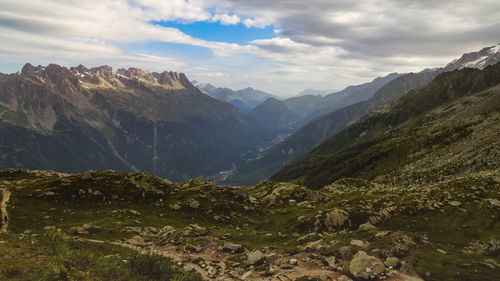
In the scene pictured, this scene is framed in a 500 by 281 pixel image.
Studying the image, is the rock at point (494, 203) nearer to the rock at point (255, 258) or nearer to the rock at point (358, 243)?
the rock at point (358, 243)

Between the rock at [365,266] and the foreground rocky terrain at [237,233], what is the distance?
79 mm

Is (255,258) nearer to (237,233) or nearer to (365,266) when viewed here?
(365,266)

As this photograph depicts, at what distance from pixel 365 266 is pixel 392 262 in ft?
8.68

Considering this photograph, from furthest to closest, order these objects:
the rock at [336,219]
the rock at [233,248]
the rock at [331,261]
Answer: the rock at [336,219], the rock at [233,248], the rock at [331,261]

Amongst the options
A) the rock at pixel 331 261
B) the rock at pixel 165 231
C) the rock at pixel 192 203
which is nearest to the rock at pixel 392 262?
the rock at pixel 331 261

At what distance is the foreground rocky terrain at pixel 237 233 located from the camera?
2231 centimetres

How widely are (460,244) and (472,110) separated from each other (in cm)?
19240

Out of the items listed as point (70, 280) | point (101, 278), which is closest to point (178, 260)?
point (101, 278)

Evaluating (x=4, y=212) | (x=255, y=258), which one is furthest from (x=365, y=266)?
(x=4, y=212)

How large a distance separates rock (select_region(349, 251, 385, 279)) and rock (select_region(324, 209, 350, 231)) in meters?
20.0

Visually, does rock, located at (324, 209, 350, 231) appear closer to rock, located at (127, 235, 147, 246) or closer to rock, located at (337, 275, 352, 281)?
rock, located at (337, 275, 352, 281)

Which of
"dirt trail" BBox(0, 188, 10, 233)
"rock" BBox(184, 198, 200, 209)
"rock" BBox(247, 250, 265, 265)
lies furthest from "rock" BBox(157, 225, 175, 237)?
"dirt trail" BBox(0, 188, 10, 233)

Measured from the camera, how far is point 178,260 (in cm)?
2875

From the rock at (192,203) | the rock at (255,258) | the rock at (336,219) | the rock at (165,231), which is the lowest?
the rock at (192,203)
